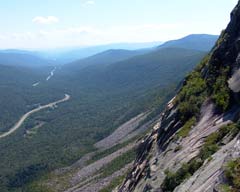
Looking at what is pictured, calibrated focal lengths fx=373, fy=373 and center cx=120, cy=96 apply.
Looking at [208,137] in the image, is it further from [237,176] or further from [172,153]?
[237,176]

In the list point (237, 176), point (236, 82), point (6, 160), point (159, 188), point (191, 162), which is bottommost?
point (6, 160)

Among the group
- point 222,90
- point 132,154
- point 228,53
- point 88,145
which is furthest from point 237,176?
point 88,145

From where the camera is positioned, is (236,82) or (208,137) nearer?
(208,137)

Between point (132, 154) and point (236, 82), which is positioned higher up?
point (236, 82)

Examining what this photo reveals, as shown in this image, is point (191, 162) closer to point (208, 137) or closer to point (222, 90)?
point (208, 137)

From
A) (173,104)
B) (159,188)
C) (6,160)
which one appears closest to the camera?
(159,188)

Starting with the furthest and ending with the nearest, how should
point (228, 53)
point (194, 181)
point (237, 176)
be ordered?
1. point (228, 53)
2. point (194, 181)
3. point (237, 176)

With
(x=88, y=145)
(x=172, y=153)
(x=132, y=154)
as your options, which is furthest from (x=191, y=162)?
(x=88, y=145)
